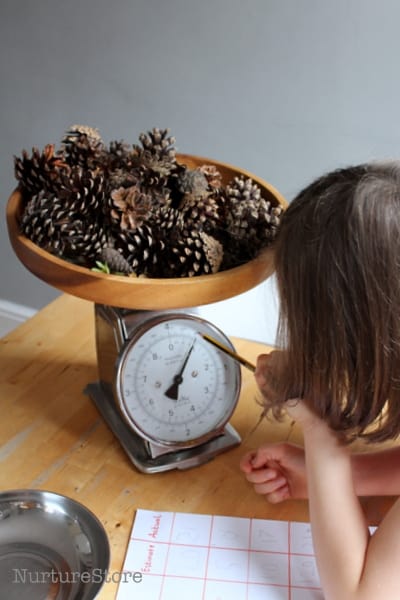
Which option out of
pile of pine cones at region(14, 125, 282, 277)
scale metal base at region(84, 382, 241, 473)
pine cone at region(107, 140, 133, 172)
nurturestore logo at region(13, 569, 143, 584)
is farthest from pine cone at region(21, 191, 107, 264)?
nurturestore logo at region(13, 569, 143, 584)

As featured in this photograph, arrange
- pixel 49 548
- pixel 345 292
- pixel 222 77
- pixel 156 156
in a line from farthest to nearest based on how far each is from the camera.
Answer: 1. pixel 222 77
2. pixel 156 156
3. pixel 49 548
4. pixel 345 292

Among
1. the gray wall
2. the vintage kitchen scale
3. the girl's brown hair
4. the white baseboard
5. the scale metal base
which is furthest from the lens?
the white baseboard

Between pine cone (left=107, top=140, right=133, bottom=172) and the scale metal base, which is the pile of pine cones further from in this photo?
the scale metal base

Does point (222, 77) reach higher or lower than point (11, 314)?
higher

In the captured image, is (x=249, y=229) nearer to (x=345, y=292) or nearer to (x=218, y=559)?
(x=345, y=292)

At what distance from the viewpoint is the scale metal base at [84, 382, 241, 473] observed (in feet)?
2.71

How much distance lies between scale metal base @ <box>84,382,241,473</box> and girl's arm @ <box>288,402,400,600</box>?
0.16 meters

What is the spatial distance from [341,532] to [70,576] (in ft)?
0.89

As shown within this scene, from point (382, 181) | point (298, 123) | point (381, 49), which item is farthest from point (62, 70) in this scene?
point (382, 181)

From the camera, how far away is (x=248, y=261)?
781mm

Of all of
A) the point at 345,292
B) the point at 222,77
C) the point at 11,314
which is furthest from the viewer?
the point at 11,314

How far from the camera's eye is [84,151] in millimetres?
867

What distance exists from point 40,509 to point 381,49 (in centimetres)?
94

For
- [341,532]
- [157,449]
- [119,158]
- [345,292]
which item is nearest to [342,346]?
[345,292]
